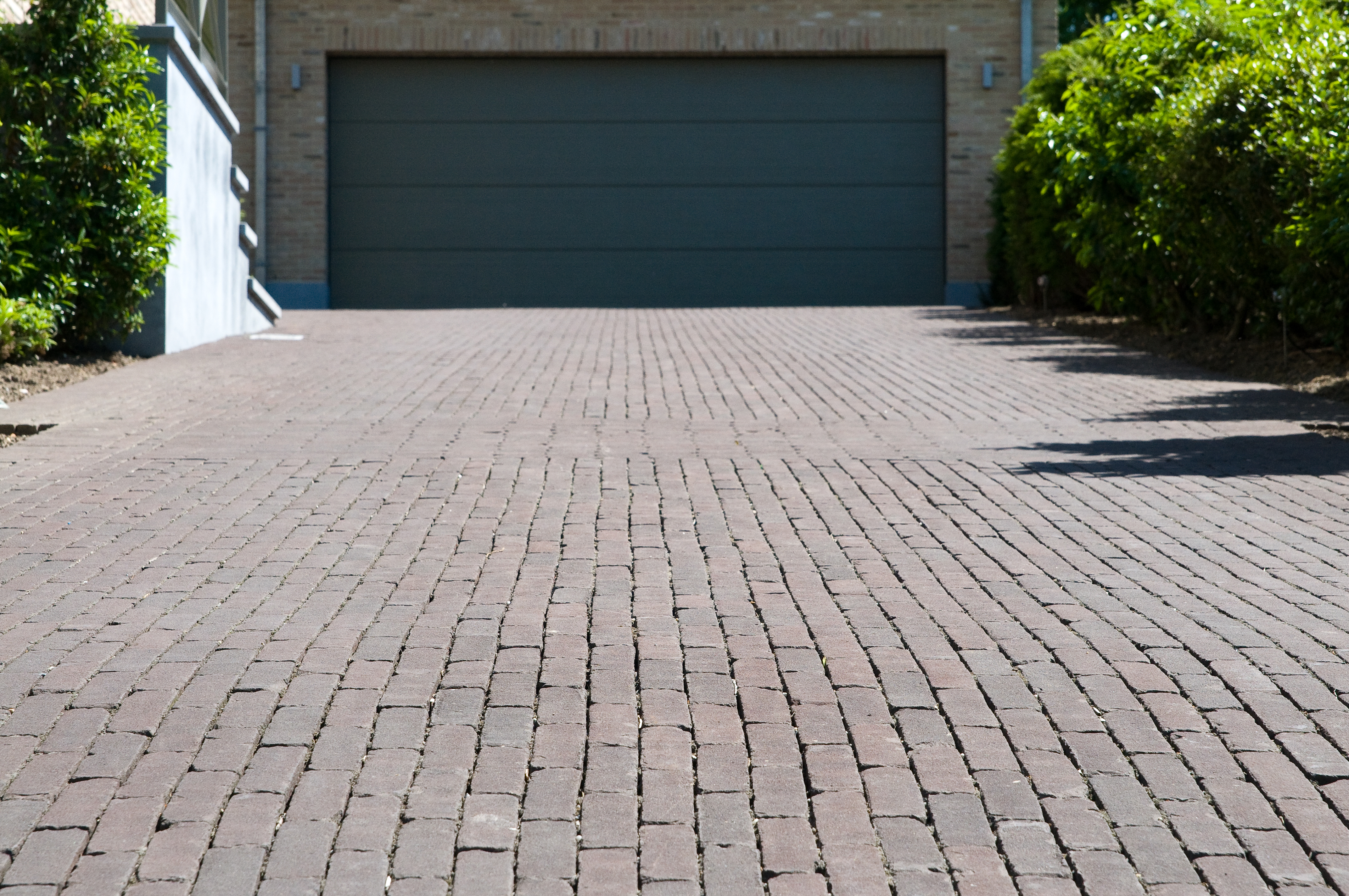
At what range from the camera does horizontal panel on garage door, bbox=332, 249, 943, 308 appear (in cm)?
2352

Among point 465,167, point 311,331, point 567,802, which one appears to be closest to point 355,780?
point 567,802

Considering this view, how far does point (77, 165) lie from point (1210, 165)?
367 inches

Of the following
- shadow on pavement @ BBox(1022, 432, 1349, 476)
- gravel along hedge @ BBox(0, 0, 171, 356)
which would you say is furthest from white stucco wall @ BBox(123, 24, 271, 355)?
shadow on pavement @ BBox(1022, 432, 1349, 476)

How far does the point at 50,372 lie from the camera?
12.2 m

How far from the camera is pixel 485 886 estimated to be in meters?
3.09

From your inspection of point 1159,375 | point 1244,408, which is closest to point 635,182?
point 1159,375

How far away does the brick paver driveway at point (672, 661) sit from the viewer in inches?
129

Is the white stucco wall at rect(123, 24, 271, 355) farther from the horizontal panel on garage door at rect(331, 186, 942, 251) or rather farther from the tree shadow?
the tree shadow

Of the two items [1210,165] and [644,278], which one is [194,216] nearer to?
[1210,165]

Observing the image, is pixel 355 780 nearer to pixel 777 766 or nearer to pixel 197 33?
pixel 777 766

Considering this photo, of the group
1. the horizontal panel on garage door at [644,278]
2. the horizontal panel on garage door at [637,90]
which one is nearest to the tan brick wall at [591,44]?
the horizontal panel on garage door at [637,90]

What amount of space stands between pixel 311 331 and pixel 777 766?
15.0m

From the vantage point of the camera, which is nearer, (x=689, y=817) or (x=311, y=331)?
(x=689, y=817)

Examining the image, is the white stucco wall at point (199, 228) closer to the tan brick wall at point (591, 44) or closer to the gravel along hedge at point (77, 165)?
the gravel along hedge at point (77, 165)
